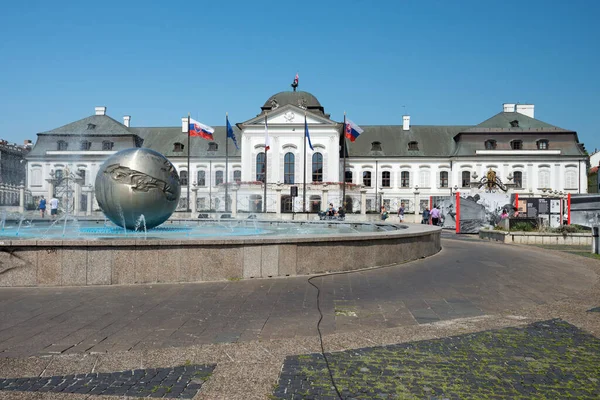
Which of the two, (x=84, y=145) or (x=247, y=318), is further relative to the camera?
(x=84, y=145)

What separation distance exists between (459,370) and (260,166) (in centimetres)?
5213

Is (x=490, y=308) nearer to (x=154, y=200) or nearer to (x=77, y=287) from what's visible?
(x=77, y=287)

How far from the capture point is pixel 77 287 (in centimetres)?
739

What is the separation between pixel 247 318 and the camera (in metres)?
5.62

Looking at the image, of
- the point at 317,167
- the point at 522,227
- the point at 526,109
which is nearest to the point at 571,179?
the point at 526,109

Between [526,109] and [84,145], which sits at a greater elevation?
[526,109]

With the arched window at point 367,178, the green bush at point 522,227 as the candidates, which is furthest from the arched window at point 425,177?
the green bush at point 522,227

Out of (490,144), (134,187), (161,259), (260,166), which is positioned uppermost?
(490,144)

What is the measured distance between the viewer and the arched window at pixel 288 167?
181 feet

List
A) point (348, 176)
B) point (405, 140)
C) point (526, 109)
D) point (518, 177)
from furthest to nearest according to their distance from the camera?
1. point (526, 109)
2. point (405, 140)
3. point (348, 176)
4. point (518, 177)

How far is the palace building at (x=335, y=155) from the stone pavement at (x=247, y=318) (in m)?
42.6

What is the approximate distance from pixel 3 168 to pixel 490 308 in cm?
6284

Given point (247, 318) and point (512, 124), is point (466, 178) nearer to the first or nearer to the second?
point (512, 124)

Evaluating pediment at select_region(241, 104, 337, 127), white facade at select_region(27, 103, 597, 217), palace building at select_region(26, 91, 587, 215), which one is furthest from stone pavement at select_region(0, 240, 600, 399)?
pediment at select_region(241, 104, 337, 127)
